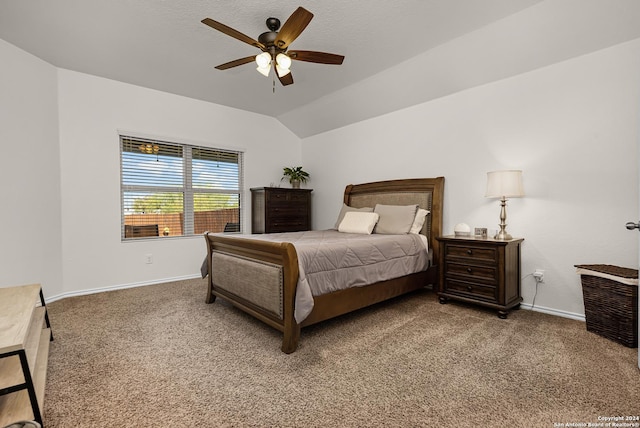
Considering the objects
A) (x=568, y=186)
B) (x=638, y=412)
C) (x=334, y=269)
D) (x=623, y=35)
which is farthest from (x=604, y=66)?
(x=334, y=269)

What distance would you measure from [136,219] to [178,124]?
4.79ft

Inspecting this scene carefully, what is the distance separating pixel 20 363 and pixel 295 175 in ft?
14.0

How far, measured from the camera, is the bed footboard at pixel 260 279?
2.12 meters

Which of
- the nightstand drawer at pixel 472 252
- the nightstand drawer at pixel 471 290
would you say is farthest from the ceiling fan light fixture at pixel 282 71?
the nightstand drawer at pixel 471 290

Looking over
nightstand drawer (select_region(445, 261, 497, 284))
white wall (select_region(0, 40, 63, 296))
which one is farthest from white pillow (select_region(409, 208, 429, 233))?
white wall (select_region(0, 40, 63, 296))

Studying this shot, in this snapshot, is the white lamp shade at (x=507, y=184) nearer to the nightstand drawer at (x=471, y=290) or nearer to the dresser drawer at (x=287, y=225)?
the nightstand drawer at (x=471, y=290)

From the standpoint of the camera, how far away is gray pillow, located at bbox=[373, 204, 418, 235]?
359 centimetres

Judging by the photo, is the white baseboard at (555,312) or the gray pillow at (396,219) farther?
the gray pillow at (396,219)

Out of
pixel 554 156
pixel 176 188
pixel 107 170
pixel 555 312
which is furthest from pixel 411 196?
pixel 107 170

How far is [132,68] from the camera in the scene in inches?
138

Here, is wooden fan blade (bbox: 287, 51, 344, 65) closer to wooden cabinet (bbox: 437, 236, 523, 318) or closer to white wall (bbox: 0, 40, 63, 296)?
wooden cabinet (bbox: 437, 236, 523, 318)

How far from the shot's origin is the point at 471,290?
299cm

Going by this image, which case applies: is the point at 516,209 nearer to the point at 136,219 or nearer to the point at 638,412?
the point at 638,412

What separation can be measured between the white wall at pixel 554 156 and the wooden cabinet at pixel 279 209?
2.11 metres
